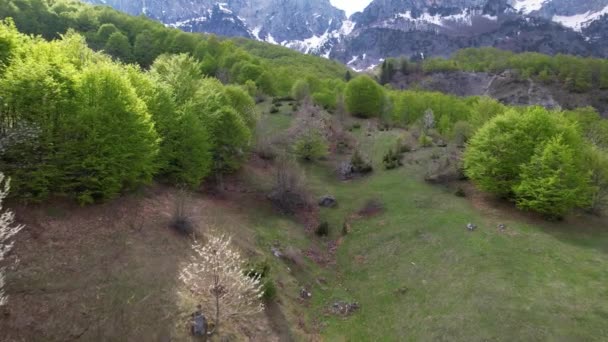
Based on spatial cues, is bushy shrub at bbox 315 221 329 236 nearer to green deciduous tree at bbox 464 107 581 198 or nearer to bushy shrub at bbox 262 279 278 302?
bushy shrub at bbox 262 279 278 302

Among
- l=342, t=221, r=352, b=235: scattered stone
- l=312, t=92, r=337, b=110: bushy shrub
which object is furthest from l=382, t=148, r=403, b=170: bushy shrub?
l=312, t=92, r=337, b=110: bushy shrub

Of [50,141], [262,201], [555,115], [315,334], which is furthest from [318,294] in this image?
[555,115]

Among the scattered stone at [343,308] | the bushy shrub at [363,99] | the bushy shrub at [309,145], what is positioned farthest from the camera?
the bushy shrub at [363,99]

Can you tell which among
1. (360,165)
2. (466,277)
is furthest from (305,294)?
(360,165)

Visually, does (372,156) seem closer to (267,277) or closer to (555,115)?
(555,115)

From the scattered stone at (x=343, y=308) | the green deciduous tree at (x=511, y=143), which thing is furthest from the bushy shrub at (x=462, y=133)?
the scattered stone at (x=343, y=308)

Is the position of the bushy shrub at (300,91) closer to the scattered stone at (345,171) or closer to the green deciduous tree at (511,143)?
the scattered stone at (345,171)

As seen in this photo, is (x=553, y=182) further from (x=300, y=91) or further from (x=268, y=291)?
(x=300, y=91)
